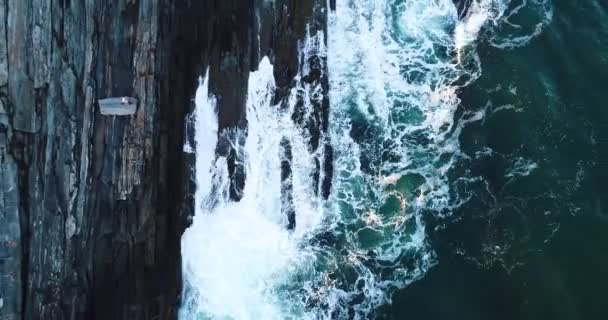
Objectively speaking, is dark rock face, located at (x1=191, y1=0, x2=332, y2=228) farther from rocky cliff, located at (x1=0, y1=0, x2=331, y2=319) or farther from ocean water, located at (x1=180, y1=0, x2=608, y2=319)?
ocean water, located at (x1=180, y1=0, x2=608, y2=319)

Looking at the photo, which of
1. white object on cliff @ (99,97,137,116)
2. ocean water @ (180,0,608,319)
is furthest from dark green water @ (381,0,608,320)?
white object on cliff @ (99,97,137,116)

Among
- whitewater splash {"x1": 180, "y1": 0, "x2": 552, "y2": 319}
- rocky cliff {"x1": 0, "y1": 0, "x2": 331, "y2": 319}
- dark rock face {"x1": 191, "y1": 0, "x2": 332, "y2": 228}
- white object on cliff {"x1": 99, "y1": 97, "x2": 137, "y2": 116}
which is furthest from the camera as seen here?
whitewater splash {"x1": 180, "y1": 0, "x2": 552, "y2": 319}

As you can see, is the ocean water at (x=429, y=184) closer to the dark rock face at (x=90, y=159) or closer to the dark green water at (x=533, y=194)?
the dark green water at (x=533, y=194)

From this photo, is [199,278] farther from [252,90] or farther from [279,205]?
[252,90]

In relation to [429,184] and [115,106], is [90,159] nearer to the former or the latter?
[115,106]

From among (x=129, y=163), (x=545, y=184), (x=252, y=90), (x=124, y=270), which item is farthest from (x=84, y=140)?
(x=545, y=184)
